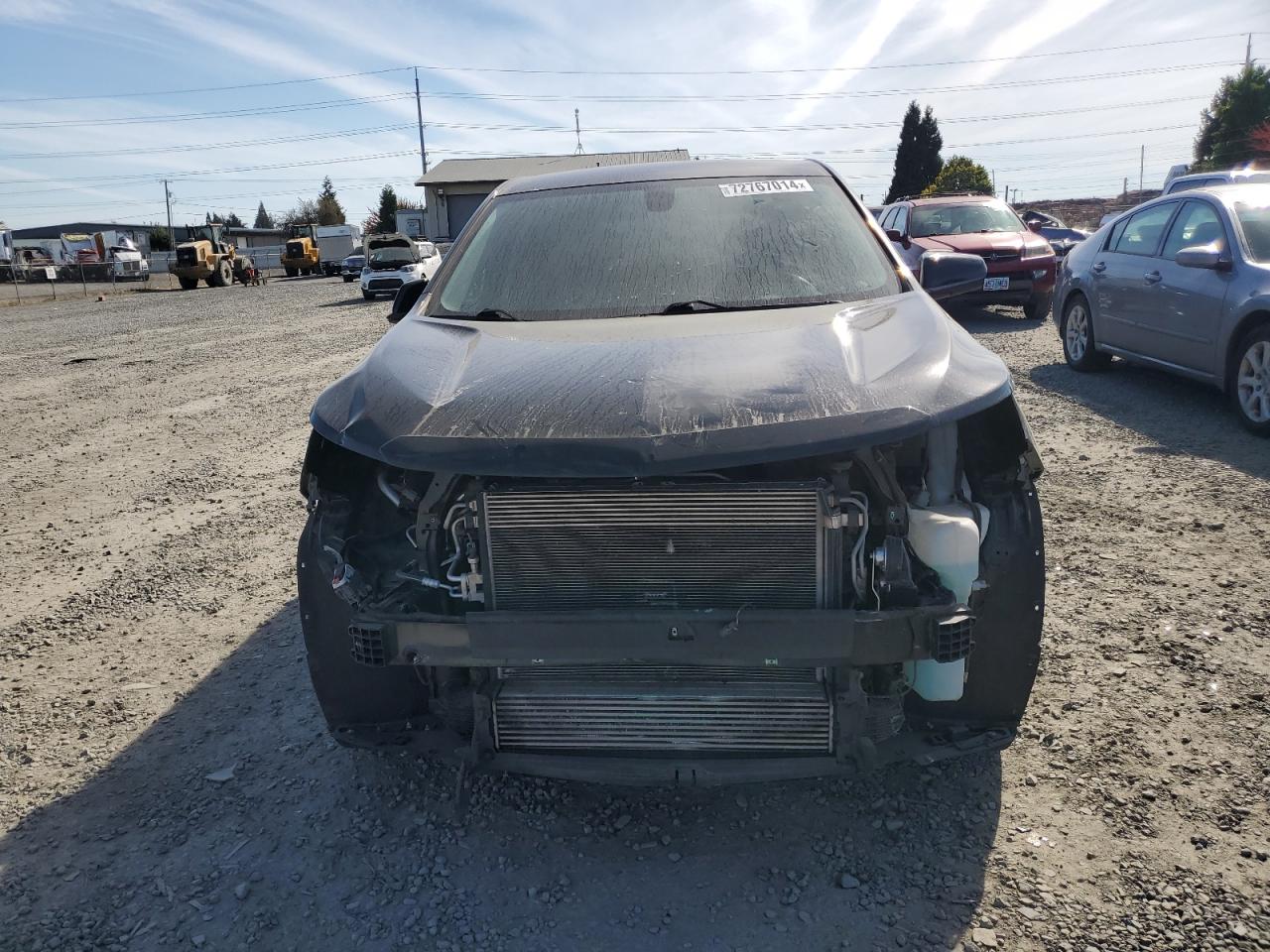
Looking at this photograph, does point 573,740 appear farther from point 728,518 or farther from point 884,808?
point 884,808

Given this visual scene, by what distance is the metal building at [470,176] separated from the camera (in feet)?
167

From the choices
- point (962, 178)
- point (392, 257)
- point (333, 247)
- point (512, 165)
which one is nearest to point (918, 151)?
point (962, 178)

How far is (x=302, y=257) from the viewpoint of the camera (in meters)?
53.9

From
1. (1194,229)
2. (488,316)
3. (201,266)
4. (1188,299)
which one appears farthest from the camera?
(201,266)

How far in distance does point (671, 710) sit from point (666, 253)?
1.70 meters

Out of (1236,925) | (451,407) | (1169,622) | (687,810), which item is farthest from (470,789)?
(1169,622)

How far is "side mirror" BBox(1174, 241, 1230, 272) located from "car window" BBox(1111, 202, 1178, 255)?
941 mm

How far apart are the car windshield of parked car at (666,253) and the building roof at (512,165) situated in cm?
4753

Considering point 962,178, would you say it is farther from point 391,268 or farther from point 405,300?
point 405,300

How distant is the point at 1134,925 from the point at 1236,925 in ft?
0.73

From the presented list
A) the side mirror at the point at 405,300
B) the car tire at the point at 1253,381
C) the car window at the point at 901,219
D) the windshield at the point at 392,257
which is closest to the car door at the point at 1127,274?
the car tire at the point at 1253,381

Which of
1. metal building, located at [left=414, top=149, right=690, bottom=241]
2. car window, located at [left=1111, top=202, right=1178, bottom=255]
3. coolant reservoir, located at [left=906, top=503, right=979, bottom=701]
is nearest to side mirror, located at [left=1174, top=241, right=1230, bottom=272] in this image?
car window, located at [left=1111, top=202, right=1178, bottom=255]

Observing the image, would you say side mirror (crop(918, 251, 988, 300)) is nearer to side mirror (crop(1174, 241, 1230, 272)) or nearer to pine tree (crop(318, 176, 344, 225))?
side mirror (crop(1174, 241, 1230, 272))

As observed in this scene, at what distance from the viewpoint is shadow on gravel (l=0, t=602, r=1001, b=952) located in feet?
7.56
